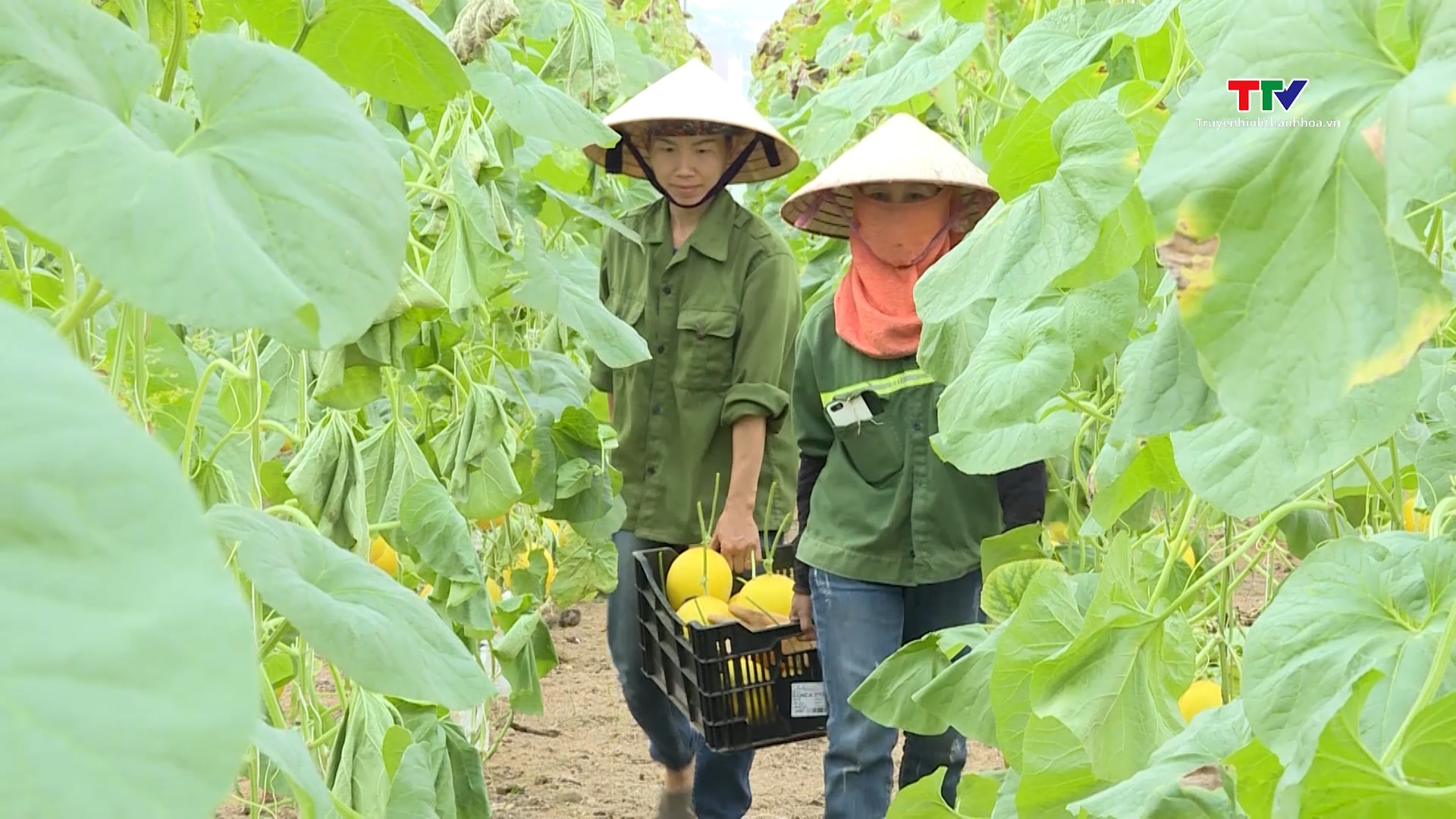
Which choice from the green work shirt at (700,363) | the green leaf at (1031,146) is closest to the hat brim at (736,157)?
the green work shirt at (700,363)

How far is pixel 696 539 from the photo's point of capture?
3.16 meters

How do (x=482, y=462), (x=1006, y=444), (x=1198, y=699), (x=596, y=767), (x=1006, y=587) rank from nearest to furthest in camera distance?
(x=1006, y=444)
(x=1006, y=587)
(x=482, y=462)
(x=1198, y=699)
(x=596, y=767)

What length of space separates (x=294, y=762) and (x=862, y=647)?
77.9 inches

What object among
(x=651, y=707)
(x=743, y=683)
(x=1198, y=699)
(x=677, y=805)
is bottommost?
(x=677, y=805)

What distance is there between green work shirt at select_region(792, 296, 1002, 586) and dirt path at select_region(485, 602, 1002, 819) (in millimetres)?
956

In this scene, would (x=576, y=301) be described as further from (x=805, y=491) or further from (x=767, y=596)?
(x=767, y=596)

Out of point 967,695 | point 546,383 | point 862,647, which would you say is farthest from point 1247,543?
point 546,383

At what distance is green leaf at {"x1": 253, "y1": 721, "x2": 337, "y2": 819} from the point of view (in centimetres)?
66

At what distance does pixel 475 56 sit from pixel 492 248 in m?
0.21

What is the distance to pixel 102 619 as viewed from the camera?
0.30 meters

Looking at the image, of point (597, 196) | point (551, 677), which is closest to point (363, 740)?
point (597, 196)

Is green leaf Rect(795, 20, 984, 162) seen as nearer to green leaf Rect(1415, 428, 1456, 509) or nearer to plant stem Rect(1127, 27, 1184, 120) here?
plant stem Rect(1127, 27, 1184, 120)

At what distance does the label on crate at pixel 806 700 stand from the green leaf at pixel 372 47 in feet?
6.97

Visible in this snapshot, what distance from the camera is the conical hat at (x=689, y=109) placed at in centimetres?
295
